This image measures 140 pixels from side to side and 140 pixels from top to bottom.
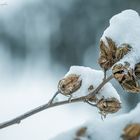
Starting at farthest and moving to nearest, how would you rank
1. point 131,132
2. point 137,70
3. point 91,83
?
point 91,83
point 137,70
point 131,132

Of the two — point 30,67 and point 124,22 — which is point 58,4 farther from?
point 124,22

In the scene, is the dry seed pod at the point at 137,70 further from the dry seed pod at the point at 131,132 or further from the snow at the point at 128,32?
the dry seed pod at the point at 131,132

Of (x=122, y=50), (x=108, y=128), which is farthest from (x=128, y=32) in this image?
(x=108, y=128)

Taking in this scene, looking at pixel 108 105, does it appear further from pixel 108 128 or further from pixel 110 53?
pixel 108 128

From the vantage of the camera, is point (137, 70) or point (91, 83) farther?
point (91, 83)

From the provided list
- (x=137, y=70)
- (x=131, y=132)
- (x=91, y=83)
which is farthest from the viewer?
(x=91, y=83)

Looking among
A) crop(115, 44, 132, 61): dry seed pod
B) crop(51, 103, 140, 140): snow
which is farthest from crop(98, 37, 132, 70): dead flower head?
crop(51, 103, 140, 140): snow

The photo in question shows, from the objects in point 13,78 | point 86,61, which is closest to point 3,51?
point 13,78
